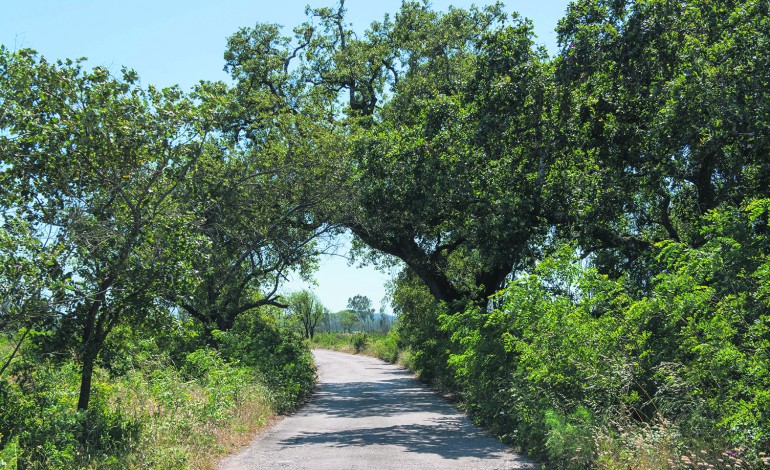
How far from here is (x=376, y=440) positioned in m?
12.2

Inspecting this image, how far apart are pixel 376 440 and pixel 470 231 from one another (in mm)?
6083

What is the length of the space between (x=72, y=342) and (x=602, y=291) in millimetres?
7730

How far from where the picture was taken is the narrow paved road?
32.2 feet

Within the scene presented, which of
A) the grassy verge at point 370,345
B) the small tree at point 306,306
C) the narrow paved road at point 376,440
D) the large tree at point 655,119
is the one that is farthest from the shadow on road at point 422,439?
the small tree at point 306,306

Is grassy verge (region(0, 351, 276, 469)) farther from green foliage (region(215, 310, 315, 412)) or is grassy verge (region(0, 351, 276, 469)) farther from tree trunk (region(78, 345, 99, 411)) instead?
green foliage (region(215, 310, 315, 412))

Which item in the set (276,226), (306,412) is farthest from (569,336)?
(276,226)

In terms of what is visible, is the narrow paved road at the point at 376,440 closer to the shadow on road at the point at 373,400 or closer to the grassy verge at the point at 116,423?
the shadow on road at the point at 373,400

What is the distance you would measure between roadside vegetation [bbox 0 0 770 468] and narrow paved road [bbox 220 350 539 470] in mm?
647

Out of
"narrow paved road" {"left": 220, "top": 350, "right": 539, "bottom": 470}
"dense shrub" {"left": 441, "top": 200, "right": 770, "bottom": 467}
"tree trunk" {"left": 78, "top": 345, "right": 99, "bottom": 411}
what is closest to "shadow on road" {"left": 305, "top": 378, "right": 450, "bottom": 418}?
"narrow paved road" {"left": 220, "top": 350, "right": 539, "bottom": 470}

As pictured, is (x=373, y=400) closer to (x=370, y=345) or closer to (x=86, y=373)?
(x=86, y=373)

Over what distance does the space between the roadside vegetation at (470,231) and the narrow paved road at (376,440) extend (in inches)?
A: 25.5

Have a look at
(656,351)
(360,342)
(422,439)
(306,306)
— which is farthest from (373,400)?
(306,306)

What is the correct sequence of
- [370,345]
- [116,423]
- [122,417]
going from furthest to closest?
[370,345] < [122,417] < [116,423]

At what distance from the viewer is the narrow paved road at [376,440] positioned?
9805mm
